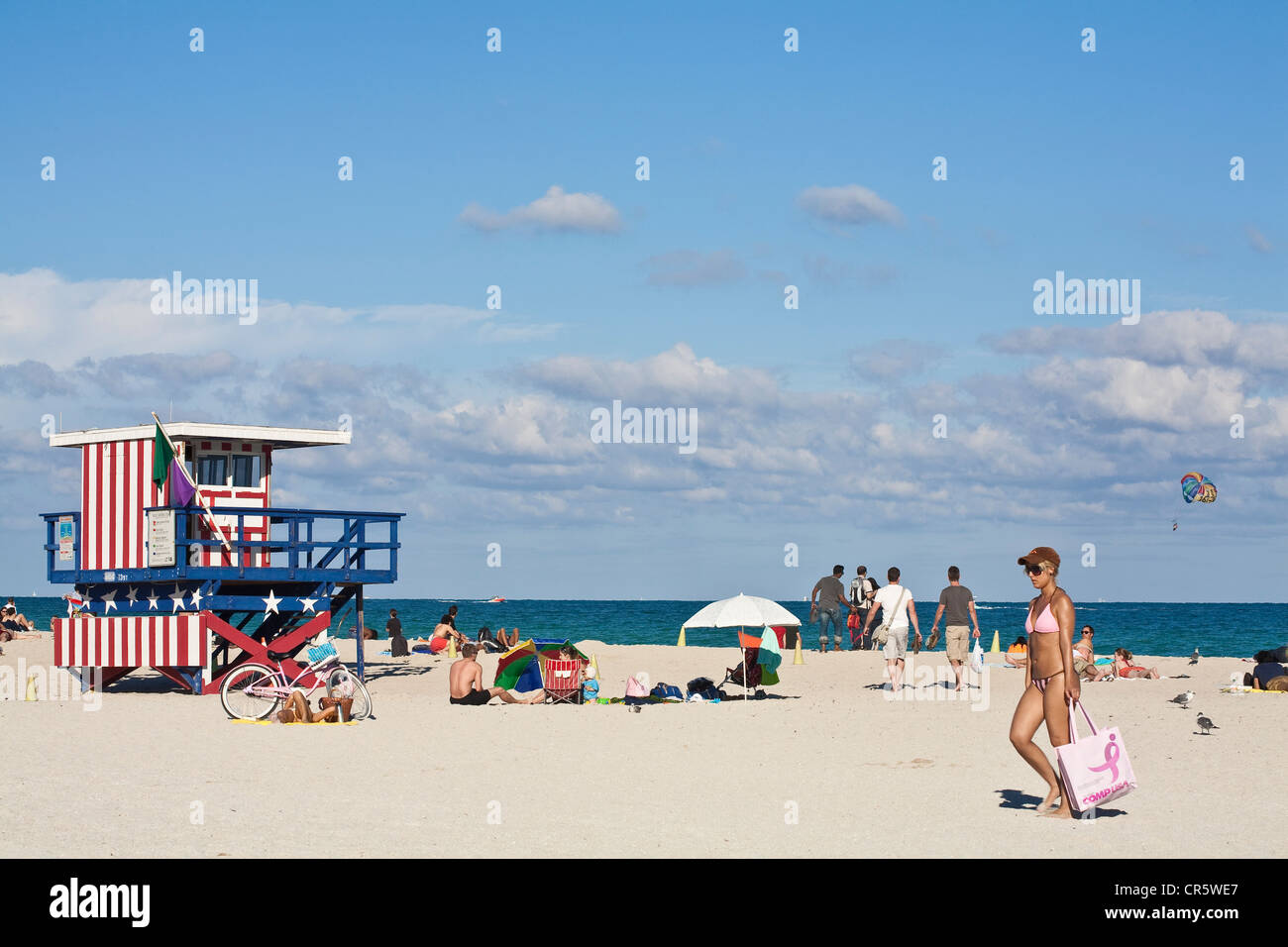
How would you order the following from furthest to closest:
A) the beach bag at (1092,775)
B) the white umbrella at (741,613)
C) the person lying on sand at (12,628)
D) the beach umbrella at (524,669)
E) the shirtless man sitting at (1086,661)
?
the person lying on sand at (12,628) < the shirtless man sitting at (1086,661) < the white umbrella at (741,613) < the beach umbrella at (524,669) < the beach bag at (1092,775)

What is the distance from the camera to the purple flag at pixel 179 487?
2119 centimetres

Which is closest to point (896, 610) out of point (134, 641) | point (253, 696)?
point (253, 696)

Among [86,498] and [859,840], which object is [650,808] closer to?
[859,840]

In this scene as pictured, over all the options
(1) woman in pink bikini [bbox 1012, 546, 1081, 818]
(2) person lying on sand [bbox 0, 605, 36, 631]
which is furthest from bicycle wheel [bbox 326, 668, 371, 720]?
(2) person lying on sand [bbox 0, 605, 36, 631]

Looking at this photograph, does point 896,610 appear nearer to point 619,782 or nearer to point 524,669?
point 524,669

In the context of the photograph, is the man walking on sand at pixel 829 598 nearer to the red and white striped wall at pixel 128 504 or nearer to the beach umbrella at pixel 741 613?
the beach umbrella at pixel 741 613

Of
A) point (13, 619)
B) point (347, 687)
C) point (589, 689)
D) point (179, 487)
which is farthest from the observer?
point (13, 619)

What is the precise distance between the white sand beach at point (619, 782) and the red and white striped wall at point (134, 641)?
1.29 m

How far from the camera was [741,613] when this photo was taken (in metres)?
23.4

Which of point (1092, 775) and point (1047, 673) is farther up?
point (1047, 673)

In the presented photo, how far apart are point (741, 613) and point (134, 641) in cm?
935

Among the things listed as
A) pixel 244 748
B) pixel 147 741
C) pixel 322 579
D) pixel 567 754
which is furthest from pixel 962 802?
pixel 322 579

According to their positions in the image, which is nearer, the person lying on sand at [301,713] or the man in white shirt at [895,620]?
the person lying on sand at [301,713]

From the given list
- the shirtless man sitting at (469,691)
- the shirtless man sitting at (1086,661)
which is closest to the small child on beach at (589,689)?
the shirtless man sitting at (469,691)
